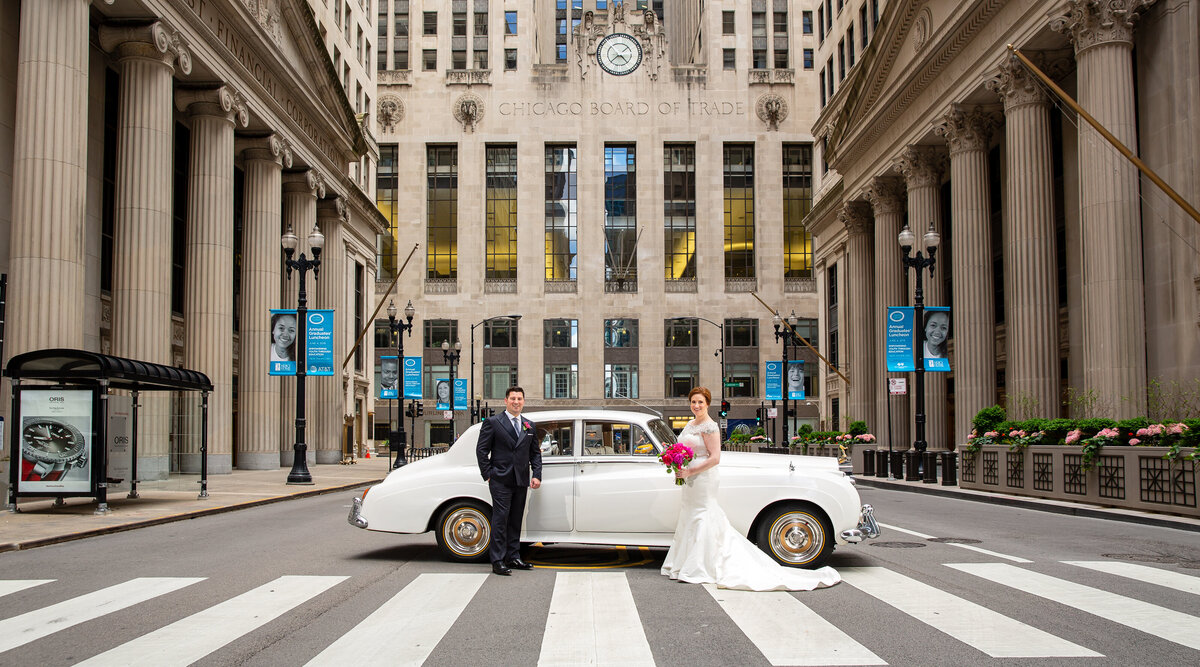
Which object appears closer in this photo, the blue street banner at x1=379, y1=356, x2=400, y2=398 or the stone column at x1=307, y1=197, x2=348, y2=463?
the blue street banner at x1=379, y1=356, x2=400, y2=398

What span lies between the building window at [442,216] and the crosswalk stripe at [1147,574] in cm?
7648

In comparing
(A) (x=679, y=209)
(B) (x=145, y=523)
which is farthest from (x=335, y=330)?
(A) (x=679, y=209)

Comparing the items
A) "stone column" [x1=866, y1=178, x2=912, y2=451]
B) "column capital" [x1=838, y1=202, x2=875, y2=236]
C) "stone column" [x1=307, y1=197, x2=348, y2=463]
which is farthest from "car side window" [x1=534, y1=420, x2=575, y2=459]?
"column capital" [x1=838, y1=202, x2=875, y2=236]

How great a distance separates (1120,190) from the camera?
984 inches

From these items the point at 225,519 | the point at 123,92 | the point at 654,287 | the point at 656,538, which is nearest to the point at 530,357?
the point at 654,287

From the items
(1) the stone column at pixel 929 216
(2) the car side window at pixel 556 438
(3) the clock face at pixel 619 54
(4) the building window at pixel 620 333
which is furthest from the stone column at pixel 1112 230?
(3) the clock face at pixel 619 54

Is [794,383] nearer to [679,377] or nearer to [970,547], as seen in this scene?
[970,547]

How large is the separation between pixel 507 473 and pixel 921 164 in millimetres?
34627

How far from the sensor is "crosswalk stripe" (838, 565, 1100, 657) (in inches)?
247

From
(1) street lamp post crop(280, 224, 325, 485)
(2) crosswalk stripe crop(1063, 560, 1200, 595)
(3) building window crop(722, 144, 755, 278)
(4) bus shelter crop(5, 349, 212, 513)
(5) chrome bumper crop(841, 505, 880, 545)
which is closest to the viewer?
(2) crosswalk stripe crop(1063, 560, 1200, 595)

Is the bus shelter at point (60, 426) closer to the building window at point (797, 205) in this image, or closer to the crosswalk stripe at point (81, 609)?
the crosswalk stripe at point (81, 609)

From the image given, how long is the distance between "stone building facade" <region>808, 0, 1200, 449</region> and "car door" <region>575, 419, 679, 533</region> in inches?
719

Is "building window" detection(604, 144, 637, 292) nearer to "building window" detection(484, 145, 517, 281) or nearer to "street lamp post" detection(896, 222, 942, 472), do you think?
"building window" detection(484, 145, 517, 281)

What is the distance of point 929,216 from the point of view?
39.8m
